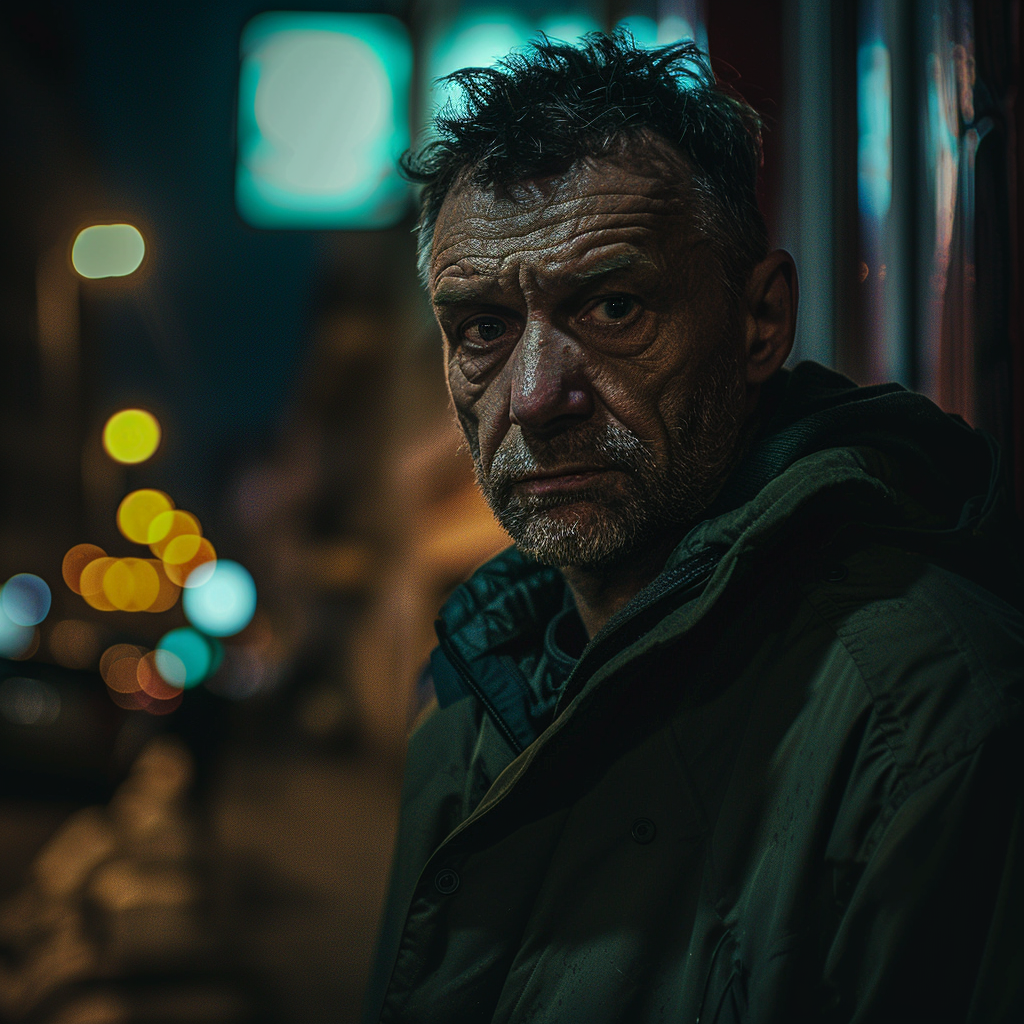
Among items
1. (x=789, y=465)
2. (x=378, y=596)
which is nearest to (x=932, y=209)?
(x=789, y=465)

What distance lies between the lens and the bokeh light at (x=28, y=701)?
9609mm

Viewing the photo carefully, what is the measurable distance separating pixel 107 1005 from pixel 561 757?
4436mm

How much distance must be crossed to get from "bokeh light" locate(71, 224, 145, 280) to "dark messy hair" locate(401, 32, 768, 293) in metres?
7.74

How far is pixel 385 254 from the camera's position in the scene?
1684 cm

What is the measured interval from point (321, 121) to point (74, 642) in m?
24.0

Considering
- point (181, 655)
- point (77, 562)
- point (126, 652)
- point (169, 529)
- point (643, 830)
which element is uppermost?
point (643, 830)

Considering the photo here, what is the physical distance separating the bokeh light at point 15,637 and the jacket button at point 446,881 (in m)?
20.9

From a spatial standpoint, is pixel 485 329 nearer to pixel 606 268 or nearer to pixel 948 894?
pixel 606 268

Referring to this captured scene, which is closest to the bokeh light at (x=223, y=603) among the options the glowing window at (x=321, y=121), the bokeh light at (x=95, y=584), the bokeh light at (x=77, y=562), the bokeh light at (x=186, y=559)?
the bokeh light at (x=186, y=559)

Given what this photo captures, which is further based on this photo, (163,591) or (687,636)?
(163,591)

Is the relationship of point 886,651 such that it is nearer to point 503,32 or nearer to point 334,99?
point 334,99

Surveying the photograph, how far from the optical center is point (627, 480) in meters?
1.55

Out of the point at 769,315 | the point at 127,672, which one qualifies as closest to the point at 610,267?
the point at 769,315

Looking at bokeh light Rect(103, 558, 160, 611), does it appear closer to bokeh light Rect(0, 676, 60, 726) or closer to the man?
bokeh light Rect(0, 676, 60, 726)
